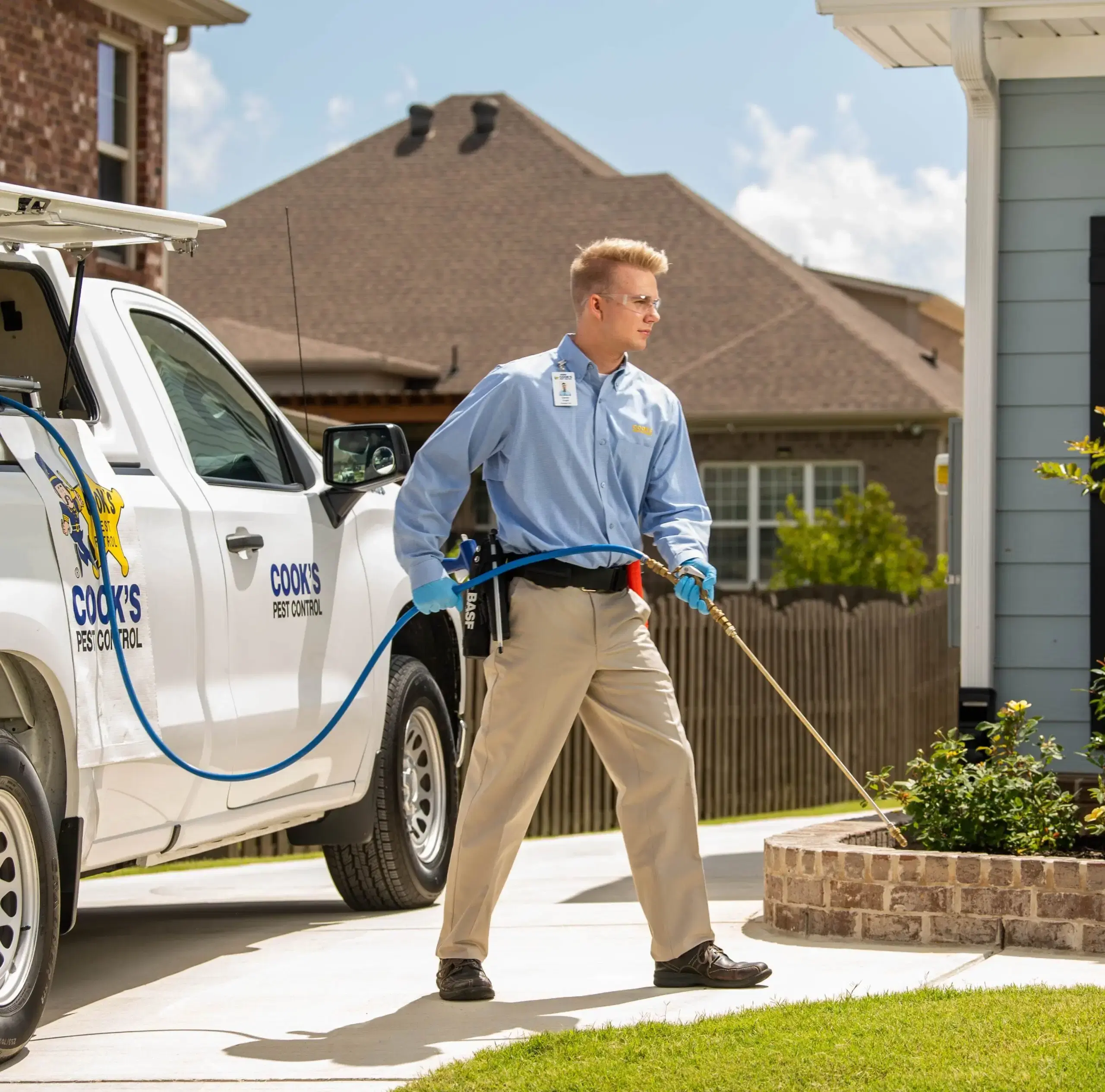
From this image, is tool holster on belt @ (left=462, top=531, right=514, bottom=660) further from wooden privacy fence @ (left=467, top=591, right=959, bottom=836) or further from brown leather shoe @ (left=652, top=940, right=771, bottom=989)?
wooden privacy fence @ (left=467, top=591, right=959, bottom=836)

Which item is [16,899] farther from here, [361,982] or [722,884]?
[722,884]

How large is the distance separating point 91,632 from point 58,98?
39.5 ft

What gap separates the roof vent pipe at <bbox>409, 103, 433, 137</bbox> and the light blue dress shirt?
28.3 meters

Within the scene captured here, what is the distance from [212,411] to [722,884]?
3.06 meters

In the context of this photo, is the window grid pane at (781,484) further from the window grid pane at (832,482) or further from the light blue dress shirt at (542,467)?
the light blue dress shirt at (542,467)

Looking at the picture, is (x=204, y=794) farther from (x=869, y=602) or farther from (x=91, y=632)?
(x=869, y=602)

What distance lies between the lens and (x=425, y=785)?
800cm

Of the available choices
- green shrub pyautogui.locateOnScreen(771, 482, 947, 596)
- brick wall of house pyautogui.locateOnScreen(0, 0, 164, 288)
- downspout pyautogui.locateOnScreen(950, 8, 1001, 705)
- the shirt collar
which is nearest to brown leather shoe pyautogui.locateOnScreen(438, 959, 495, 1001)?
the shirt collar

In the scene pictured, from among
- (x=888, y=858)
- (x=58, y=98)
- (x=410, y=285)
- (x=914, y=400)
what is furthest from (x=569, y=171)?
(x=888, y=858)

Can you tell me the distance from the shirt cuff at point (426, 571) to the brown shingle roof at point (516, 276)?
71.1 feet

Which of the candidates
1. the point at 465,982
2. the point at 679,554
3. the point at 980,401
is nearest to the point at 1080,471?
the point at 980,401

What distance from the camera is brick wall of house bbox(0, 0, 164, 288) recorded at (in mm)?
15820

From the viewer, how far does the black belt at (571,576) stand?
5605 millimetres

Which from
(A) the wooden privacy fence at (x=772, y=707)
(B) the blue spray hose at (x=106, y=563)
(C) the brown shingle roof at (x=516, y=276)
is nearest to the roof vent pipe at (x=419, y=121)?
(C) the brown shingle roof at (x=516, y=276)
